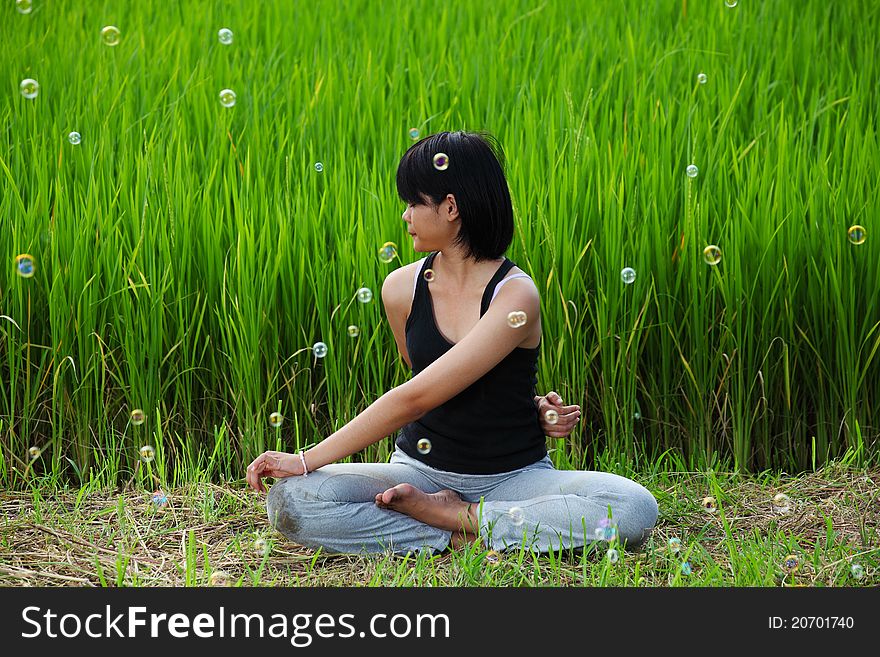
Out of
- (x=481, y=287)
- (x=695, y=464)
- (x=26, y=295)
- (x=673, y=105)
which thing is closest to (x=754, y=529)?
(x=695, y=464)

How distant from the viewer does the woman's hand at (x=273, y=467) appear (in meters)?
2.17

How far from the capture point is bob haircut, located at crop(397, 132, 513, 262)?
2.19 meters

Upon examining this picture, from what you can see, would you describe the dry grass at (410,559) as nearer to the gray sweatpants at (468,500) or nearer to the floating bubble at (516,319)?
the gray sweatpants at (468,500)

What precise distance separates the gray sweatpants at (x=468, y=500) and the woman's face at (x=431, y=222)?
527 mm

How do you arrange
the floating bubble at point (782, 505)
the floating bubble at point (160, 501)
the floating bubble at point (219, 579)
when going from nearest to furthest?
the floating bubble at point (219, 579) → the floating bubble at point (160, 501) → the floating bubble at point (782, 505)

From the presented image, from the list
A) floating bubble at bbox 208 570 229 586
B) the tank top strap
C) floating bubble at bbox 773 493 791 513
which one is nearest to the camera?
floating bubble at bbox 208 570 229 586

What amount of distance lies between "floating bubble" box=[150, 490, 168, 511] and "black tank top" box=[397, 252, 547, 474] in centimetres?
65

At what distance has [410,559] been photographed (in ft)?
7.68

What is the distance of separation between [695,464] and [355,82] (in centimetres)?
215

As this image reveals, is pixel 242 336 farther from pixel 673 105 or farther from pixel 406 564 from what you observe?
pixel 673 105

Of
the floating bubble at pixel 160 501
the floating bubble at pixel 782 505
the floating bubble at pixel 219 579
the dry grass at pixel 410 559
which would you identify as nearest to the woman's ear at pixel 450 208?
the dry grass at pixel 410 559

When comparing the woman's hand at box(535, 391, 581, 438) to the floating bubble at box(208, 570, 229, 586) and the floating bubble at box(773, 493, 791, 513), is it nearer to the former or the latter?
the floating bubble at box(773, 493, 791, 513)

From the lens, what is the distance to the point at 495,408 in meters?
2.30

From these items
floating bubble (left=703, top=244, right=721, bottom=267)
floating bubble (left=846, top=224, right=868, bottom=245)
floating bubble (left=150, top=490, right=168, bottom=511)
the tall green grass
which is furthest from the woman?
floating bubble (left=846, top=224, right=868, bottom=245)
